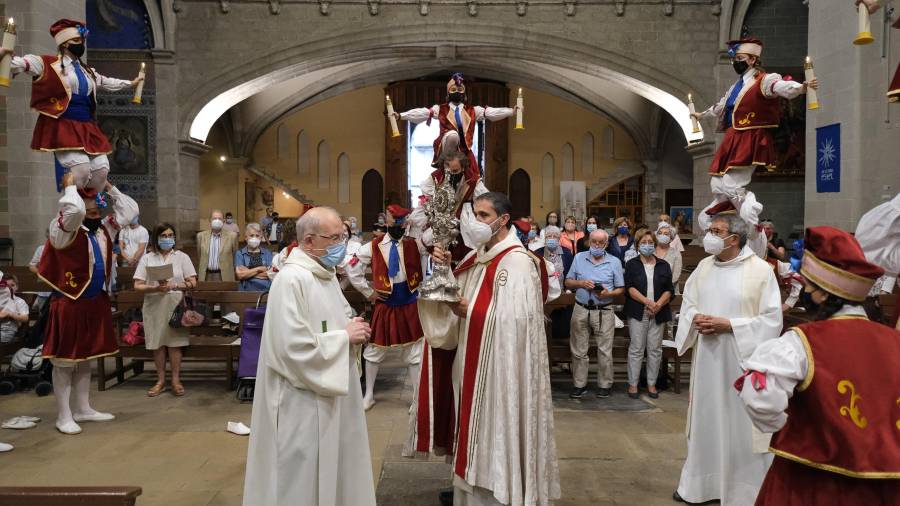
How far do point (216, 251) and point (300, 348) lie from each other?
7.66 metres

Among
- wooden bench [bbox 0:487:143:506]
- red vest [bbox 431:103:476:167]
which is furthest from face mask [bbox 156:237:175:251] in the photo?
wooden bench [bbox 0:487:143:506]

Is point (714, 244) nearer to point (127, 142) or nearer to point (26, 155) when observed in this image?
point (26, 155)

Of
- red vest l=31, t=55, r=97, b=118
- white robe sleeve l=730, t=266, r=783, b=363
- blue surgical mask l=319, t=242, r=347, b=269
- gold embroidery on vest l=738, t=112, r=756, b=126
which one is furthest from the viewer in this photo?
red vest l=31, t=55, r=97, b=118

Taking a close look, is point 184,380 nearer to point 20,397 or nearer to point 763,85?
point 20,397

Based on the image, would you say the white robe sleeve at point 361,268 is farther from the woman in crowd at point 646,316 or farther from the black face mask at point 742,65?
the black face mask at point 742,65

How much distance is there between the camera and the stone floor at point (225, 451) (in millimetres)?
4199

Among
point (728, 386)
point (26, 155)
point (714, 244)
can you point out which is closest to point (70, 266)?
point (714, 244)

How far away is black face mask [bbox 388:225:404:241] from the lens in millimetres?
6258

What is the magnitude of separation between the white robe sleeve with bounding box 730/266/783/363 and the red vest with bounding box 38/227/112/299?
16.0 ft

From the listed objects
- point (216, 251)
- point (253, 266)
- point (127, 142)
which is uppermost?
point (127, 142)

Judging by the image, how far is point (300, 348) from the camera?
2.82 metres

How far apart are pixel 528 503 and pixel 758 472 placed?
4.95 ft

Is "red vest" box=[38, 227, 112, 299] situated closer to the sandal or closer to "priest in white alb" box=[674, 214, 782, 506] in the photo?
the sandal

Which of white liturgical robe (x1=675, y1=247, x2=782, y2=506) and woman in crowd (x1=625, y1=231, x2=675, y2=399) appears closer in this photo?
white liturgical robe (x1=675, y1=247, x2=782, y2=506)
